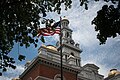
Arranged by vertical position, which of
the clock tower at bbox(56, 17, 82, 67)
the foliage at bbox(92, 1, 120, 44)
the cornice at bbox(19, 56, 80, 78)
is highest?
the clock tower at bbox(56, 17, 82, 67)

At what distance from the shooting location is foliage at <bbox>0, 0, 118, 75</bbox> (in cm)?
1740

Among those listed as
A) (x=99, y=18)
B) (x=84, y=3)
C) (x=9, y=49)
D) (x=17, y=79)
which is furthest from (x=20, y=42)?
(x=17, y=79)

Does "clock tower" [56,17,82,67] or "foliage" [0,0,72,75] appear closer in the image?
"foliage" [0,0,72,75]

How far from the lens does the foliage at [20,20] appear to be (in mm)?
17400

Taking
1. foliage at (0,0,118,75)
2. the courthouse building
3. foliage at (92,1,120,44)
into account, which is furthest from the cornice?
foliage at (92,1,120,44)

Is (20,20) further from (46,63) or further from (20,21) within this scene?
(46,63)

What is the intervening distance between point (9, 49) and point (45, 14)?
3.15 m

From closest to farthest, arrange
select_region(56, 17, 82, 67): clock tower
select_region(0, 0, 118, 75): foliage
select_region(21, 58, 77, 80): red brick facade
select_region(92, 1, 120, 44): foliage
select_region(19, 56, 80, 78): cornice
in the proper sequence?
1. select_region(92, 1, 120, 44): foliage
2. select_region(0, 0, 118, 75): foliage
3. select_region(21, 58, 77, 80): red brick facade
4. select_region(19, 56, 80, 78): cornice
5. select_region(56, 17, 82, 67): clock tower

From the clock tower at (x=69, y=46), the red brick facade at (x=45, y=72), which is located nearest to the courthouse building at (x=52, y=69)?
the red brick facade at (x=45, y=72)

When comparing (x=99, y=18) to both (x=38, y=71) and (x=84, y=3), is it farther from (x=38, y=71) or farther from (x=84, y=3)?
(x=38, y=71)

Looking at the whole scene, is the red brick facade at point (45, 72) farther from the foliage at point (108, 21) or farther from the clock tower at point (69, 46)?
the foliage at point (108, 21)

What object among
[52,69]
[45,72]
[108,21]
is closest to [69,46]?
[52,69]

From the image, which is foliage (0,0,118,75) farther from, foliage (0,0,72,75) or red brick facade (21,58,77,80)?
red brick facade (21,58,77,80)

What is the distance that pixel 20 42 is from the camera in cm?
1864
